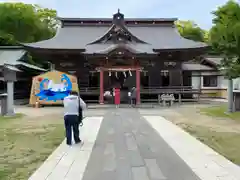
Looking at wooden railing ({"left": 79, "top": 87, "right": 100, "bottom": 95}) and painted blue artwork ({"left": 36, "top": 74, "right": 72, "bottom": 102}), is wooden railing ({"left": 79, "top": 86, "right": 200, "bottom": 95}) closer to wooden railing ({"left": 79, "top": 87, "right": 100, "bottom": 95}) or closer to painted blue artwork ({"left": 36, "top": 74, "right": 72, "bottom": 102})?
wooden railing ({"left": 79, "top": 87, "right": 100, "bottom": 95})

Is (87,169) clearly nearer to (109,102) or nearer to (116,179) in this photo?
(116,179)

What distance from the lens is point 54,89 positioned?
75.4 ft

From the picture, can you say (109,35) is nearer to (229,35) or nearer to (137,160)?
(229,35)

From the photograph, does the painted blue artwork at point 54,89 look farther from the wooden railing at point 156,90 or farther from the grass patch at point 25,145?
the grass patch at point 25,145

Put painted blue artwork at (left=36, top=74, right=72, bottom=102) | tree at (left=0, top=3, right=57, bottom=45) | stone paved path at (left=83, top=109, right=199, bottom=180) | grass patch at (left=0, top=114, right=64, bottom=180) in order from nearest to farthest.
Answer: stone paved path at (left=83, top=109, right=199, bottom=180) → grass patch at (left=0, top=114, right=64, bottom=180) → painted blue artwork at (left=36, top=74, right=72, bottom=102) → tree at (left=0, top=3, right=57, bottom=45)

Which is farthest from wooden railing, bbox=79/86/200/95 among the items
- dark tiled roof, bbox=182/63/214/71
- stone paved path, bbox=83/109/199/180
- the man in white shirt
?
the man in white shirt

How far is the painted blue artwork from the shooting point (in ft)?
75.2

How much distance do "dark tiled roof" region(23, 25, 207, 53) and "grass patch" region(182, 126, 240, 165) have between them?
15195 millimetres

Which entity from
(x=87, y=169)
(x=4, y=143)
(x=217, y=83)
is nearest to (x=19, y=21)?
(x=217, y=83)

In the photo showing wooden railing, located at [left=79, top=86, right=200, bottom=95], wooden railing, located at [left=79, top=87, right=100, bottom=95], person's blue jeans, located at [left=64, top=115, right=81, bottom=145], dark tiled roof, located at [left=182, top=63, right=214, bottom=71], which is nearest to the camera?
person's blue jeans, located at [left=64, top=115, right=81, bottom=145]

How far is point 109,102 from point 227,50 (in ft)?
39.3

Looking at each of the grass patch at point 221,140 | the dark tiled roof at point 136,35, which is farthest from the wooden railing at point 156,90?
the grass patch at point 221,140

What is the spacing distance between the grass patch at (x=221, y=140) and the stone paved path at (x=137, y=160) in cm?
34

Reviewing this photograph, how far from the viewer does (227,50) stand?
15617mm
